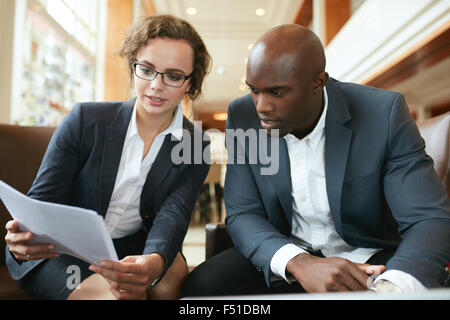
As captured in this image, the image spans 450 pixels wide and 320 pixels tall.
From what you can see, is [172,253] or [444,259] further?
[172,253]

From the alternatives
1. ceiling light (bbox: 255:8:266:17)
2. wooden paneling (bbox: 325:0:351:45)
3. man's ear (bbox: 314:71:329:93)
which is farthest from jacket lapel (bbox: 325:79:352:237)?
ceiling light (bbox: 255:8:266:17)

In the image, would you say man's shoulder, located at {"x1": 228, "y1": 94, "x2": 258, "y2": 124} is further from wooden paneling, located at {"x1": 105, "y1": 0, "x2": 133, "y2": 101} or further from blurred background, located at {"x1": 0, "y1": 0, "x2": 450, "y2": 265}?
wooden paneling, located at {"x1": 105, "y1": 0, "x2": 133, "y2": 101}

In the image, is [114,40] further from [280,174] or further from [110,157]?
[280,174]

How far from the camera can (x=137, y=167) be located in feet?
4.16

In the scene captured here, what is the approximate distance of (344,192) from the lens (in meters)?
1.15

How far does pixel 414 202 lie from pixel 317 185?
304mm

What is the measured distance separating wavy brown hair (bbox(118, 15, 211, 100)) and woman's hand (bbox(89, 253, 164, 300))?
79 centimetres

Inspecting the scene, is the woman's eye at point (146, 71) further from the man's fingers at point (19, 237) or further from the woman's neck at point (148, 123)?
the man's fingers at point (19, 237)

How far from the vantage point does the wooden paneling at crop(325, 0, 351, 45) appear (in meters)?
5.27

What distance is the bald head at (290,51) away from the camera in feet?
3.44

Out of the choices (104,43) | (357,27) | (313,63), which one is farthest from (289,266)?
(104,43)

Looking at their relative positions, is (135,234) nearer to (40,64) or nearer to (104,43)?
(40,64)
